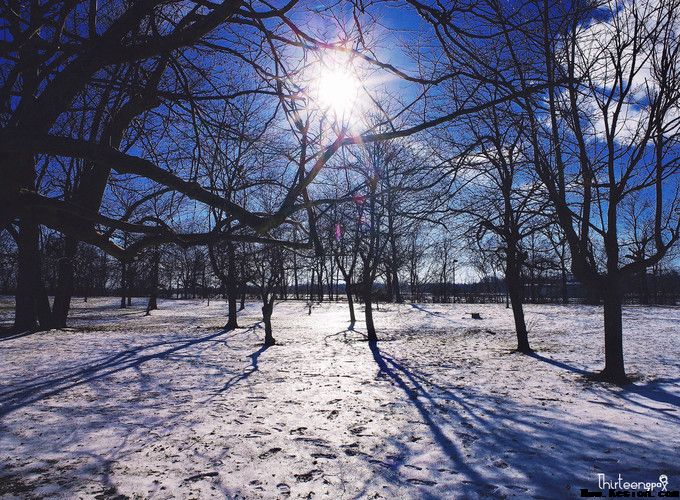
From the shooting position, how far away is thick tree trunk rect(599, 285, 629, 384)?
7.71 metres

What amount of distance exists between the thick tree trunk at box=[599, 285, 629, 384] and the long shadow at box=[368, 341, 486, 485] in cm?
352

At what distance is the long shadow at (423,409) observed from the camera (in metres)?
3.91

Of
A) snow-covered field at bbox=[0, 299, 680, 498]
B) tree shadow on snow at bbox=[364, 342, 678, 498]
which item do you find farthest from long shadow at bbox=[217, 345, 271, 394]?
tree shadow on snow at bbox=[364, 342, 678, 498]

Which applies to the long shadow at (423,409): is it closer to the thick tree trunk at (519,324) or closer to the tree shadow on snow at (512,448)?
the tree shadow on snow at (512,448)

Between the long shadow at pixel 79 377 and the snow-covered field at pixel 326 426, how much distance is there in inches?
2.0

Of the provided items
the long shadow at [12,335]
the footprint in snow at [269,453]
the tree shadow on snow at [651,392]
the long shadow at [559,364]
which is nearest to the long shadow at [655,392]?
the tree shadow on snow at [651,392]

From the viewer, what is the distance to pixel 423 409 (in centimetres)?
596

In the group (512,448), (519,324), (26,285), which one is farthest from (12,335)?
(519,324)

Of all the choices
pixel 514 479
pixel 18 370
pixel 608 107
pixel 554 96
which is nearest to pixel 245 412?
pixel 514 479

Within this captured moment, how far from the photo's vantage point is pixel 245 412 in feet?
18.9

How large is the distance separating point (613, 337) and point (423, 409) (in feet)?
14.2

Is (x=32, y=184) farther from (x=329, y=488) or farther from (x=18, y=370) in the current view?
(x=18, y=370)

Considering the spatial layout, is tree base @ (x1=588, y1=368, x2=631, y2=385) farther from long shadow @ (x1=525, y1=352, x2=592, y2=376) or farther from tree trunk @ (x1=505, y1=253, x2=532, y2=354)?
tree trunk @ (x1=505, y1=253, x2=532, y2=354)

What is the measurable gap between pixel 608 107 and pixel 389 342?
9115 millimetres
